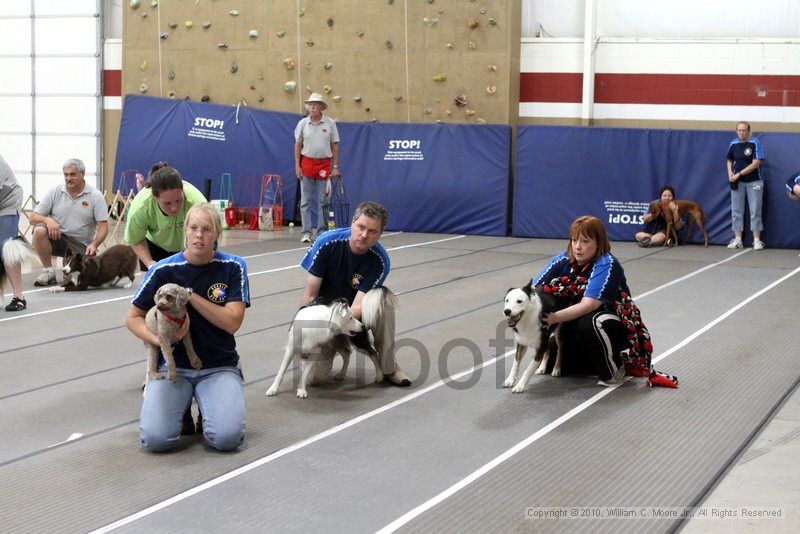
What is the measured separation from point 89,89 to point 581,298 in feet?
46.9

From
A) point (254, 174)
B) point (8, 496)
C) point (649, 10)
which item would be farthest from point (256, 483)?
point (649, 10)

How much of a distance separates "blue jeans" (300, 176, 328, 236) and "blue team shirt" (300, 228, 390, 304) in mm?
7672

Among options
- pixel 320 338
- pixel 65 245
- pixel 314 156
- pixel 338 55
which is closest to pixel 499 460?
pixel 320 338

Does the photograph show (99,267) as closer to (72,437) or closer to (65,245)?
(65,245)

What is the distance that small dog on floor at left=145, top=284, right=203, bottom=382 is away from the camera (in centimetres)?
466

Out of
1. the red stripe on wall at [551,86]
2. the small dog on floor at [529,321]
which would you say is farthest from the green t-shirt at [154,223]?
the red stripe on wall at [551,86]

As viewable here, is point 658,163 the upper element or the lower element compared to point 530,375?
upper

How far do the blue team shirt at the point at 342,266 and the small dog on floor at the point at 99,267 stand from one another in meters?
4.09

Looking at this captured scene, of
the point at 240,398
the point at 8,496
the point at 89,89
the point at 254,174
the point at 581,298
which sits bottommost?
the point at 8,496

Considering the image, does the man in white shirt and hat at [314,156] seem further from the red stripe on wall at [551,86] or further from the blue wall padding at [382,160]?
the red stripe on wall at [551,86]

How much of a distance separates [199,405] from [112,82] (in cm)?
1435

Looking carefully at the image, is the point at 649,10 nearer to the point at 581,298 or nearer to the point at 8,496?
the point at 581,298

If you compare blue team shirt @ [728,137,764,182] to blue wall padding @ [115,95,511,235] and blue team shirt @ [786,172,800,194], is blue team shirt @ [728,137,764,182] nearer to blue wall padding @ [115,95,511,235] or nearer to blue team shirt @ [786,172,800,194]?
blue team shirt @ [786,172,800,194]

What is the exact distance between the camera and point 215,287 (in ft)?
16.4
